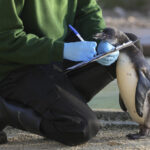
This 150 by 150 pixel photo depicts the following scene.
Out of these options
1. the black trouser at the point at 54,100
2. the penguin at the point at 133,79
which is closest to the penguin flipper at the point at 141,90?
the penguin at the point at 133,79

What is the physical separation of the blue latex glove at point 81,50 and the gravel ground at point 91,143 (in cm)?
49

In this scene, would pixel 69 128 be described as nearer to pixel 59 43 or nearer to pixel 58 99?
pixel 58 99

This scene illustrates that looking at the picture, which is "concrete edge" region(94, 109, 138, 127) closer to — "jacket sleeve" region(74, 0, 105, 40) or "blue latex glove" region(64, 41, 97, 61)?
"jacket sleeve" region(74, 0, 105, 40)

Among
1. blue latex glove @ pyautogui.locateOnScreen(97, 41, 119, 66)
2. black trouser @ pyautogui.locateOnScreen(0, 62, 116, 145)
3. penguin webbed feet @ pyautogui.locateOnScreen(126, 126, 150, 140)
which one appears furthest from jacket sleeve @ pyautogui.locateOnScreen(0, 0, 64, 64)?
penguin webbed feet @ pyautogui.locateOnScreen(126, 126, 150, 140)

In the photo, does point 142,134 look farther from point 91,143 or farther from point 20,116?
point 20,116

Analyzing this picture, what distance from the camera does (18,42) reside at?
7.93ft

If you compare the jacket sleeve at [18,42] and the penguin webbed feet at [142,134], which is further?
the penguin webbed feet at [142,134]

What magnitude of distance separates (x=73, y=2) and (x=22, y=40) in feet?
1.88

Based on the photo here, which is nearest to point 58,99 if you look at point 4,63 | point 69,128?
point 69,128

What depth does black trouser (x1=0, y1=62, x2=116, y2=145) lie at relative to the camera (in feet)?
8.01

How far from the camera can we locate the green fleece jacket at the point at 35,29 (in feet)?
7.94

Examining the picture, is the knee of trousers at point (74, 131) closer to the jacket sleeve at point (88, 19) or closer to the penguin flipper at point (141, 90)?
the penguin flipper at point (141, 90)

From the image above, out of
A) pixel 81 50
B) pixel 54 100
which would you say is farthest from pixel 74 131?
pixel 81 50

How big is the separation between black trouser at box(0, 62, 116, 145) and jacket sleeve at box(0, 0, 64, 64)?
14 centimetres
